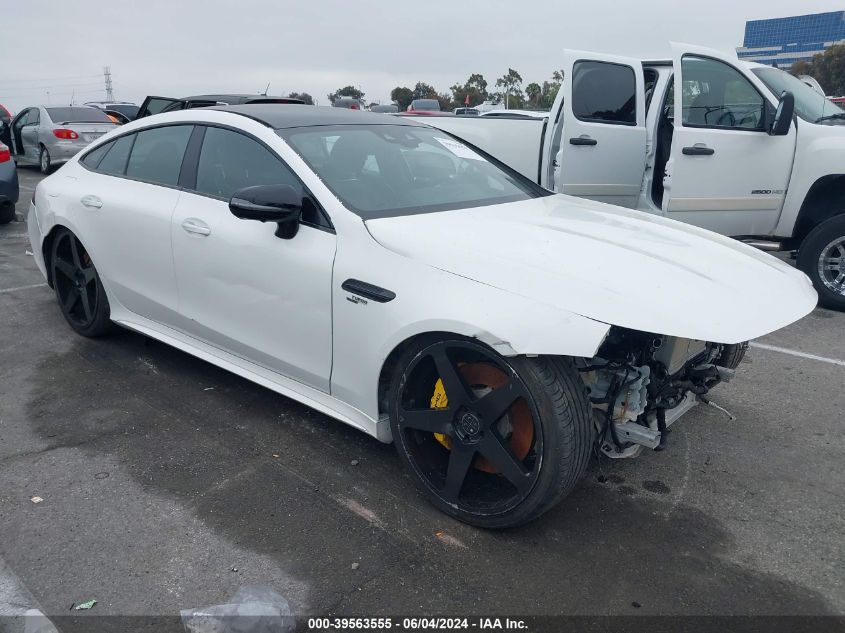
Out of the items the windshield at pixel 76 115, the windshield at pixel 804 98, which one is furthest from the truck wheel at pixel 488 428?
the windshield at pixel 76 115

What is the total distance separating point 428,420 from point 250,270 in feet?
3.87

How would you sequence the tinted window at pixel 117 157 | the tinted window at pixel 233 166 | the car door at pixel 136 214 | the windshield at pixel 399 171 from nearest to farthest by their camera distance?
1. the windshield at pixel 399 171
2. the tinted window at pixel 233 166
3. the car door at pixel 136 214
4. the tinted window at pixel 117 157

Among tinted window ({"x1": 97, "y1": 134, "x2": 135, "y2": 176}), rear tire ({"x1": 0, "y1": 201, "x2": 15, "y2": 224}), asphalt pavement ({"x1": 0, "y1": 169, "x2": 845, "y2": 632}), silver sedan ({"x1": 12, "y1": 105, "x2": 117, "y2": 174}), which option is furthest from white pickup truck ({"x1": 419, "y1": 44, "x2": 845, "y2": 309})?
silver sedan ({"x1": 12, "y1": 105, "x2": 117, "y2": 174})

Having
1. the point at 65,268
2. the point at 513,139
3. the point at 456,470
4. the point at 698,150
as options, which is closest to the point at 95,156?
the point at 65,268

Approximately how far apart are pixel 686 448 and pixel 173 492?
2.45 metres

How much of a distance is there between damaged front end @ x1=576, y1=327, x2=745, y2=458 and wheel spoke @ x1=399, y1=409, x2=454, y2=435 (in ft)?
1.82

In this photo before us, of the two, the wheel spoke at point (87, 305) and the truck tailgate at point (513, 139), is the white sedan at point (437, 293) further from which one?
the truck tailgate at point (513, 139)

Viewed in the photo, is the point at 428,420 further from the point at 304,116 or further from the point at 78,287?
the point at 78,287

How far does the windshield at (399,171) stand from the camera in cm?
331

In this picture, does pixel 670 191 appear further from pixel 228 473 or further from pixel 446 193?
pixel 228 473

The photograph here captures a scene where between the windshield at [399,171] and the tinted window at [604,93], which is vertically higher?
the tinted window at [604,93]

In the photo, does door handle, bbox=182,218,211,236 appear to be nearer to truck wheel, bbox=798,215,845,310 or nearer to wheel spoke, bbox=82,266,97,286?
wheel spoke, bbox=82,266,97,286

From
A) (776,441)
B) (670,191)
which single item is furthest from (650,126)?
(776,441)

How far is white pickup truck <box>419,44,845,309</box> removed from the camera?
596 cm
